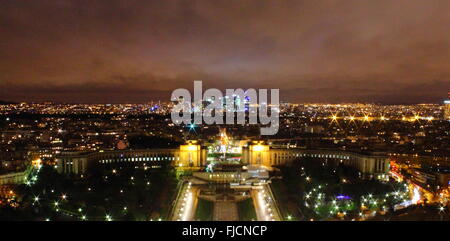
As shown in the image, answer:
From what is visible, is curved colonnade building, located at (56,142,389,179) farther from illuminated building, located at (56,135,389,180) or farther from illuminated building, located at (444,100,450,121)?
illuminated building, located at (444,100,450,121)

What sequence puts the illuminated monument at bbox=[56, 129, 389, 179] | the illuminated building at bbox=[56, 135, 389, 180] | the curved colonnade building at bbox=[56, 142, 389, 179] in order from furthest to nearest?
the illuminated building at bbox=[56, 135, 389, 180]
the illuminated monument at bbox=[56, 129, 389, 179]
the curved colonnade building at bbox=[56, 142, 389, 179]

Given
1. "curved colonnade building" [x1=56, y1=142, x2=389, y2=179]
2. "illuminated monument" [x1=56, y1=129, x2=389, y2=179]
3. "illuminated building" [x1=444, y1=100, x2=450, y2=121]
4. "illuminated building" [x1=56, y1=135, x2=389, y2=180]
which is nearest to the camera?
"curved colonnade building" [x1=56, y1=142, x2=389, y2=179]

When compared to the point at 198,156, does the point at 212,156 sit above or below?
below

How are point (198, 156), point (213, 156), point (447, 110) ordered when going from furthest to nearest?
point (447, 110) < point (213, 156) < point (198, 156)

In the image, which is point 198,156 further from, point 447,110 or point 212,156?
point 447,110

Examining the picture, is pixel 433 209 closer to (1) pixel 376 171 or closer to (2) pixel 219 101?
(1) pixel 376 171

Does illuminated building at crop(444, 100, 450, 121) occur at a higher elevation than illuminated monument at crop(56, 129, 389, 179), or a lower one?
higher

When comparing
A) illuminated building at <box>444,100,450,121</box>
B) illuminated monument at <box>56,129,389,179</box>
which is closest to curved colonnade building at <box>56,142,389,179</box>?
illuminated monument at <box>56,129,389,179</box>

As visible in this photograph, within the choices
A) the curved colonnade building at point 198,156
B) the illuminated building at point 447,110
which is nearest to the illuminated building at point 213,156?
the curved colonnade building at point 198,156

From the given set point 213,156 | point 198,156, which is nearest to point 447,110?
point 213,156

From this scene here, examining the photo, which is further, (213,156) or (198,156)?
(213,156)

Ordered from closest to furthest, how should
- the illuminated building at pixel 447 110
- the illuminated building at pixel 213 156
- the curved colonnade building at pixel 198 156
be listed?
1. the curved colonnade building at pixel 198 156
2. the illuminated building at pixel 213 156
3. the illuminated building at pixel 447 110

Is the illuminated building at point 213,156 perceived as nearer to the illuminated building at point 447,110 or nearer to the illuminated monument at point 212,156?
the illuminated monument at point 212,156
